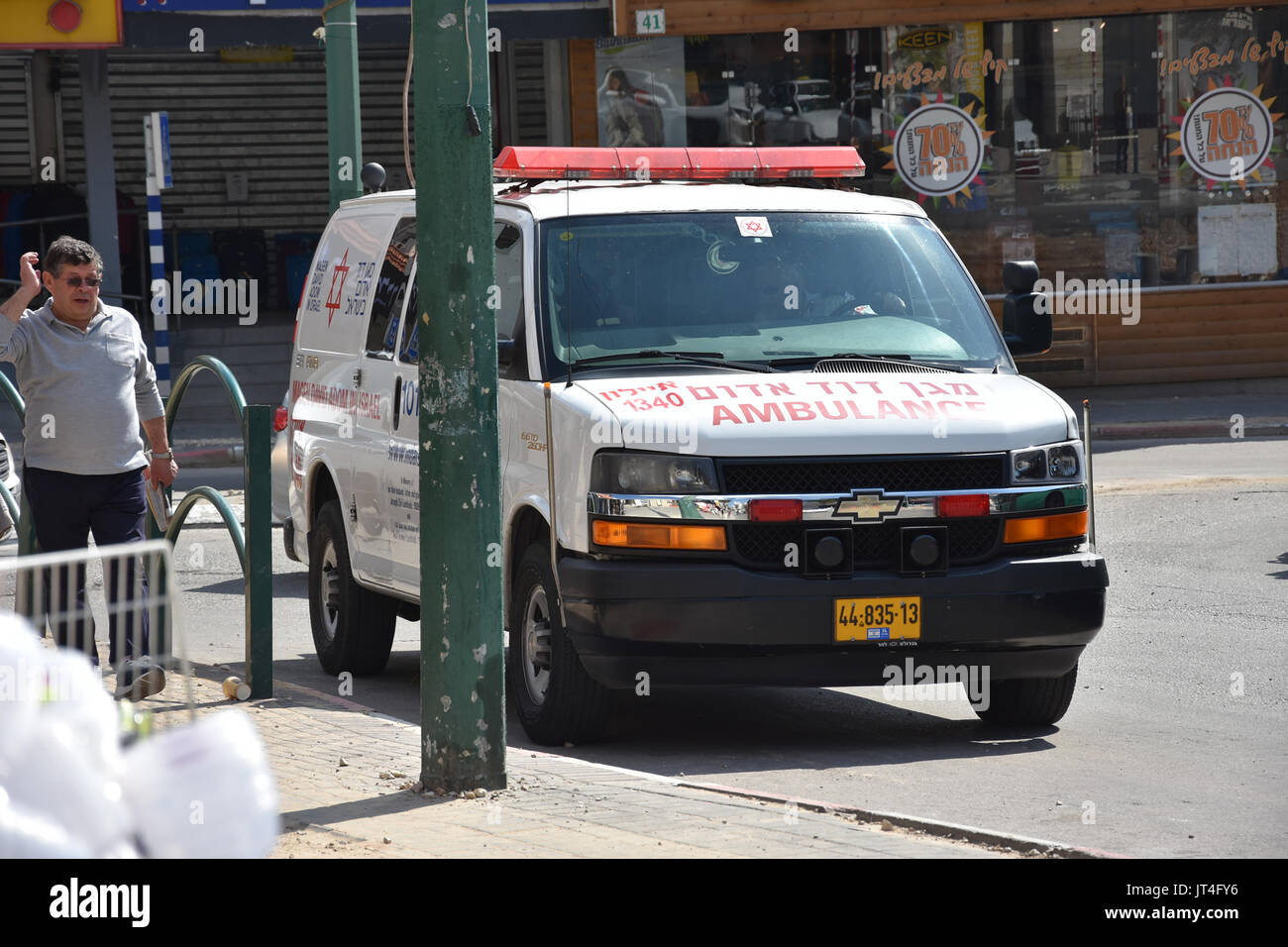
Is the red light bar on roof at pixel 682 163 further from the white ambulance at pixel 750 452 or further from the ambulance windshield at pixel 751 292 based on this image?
the ambulance windshield at pixel 751 292

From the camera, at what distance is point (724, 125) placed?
22.4 m

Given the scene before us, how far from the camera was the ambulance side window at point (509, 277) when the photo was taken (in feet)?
25.3

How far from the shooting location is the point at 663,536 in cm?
685

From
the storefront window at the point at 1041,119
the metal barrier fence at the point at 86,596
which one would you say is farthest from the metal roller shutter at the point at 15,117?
the metal barrier fence at the point at 86,596

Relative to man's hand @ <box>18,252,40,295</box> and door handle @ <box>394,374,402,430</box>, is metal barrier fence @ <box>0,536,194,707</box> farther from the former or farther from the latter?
door handle @ <box>394,374,402,430</box>

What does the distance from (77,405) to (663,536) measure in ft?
8.13

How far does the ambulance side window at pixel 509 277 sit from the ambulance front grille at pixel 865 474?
1.33 metres

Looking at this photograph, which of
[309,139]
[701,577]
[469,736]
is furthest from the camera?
[309,139]

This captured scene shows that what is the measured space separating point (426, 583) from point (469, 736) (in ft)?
1.73

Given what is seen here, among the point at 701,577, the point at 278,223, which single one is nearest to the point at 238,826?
the point at 701,577

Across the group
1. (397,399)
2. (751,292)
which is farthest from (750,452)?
(397,399)

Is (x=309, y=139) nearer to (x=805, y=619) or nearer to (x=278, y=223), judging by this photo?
(x=278, y=223)

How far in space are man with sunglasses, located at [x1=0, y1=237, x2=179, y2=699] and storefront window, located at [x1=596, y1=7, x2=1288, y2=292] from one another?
15285mm

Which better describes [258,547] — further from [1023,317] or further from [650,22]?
[650,22]
